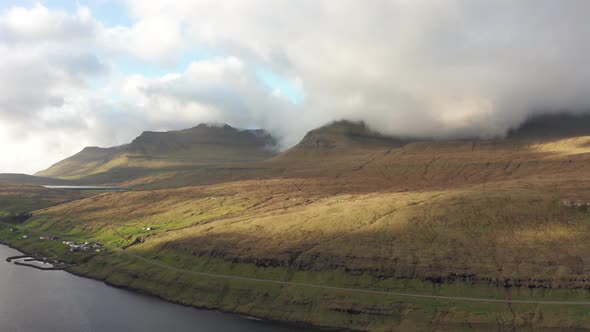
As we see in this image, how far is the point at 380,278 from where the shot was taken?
156m

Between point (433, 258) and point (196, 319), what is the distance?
8526 centimetres

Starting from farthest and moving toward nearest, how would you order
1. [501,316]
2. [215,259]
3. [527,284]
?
[215,259] → [527,284] → [501,316]

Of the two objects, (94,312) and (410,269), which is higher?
(410,269)

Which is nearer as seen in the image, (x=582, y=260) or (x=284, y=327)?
(x=284, y=327)

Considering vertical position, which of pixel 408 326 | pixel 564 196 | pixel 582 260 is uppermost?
pixel 564 196

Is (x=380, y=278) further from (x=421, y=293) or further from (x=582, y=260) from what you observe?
(x=582, y=260)

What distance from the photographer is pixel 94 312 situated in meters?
148

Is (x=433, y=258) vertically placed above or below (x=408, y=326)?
above

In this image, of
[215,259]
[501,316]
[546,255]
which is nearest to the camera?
[501,316]

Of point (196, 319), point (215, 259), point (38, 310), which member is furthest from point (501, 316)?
point (38, 310)

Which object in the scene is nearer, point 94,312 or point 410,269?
point 94,312

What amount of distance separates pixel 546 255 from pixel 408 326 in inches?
2361

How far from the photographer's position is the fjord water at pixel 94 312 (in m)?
135

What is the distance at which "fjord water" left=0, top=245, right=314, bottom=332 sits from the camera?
443ft
